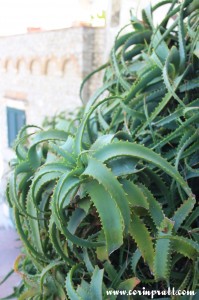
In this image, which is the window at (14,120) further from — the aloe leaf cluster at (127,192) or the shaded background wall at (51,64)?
the aloe leaf cluster at (127,192)

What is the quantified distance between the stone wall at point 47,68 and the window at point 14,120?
0.04 metres

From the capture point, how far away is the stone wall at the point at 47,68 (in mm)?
1392

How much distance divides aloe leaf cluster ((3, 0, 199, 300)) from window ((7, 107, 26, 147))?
1.81 m

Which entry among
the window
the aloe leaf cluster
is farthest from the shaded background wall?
the aloe leaf cluster

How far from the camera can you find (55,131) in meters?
0.28

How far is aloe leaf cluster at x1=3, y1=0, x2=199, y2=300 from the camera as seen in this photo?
0.20 m

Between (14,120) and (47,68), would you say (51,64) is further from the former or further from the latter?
(14,120)

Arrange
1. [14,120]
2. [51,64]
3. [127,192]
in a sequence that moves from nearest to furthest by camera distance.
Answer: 1. [127,192]
2. [51,64]
3. [14,120]

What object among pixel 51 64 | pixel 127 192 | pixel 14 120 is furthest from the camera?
pixel 14 120

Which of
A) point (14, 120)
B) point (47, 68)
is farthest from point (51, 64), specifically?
point (14, 120)

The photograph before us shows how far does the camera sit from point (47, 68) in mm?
1668

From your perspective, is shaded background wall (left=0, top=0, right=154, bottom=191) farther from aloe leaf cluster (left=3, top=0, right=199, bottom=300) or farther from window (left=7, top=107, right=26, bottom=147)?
aloe leaf cluster (left=3, top=0, right=199, bottom=300)

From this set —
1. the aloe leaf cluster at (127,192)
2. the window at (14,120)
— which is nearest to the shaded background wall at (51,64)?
the window at (14,120)

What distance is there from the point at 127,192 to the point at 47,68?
1555 mm
